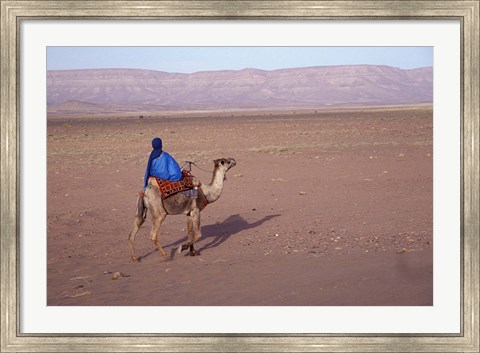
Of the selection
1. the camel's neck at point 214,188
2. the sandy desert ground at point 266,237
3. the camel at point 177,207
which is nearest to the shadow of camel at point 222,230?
the sandy desert ground at point 266,237

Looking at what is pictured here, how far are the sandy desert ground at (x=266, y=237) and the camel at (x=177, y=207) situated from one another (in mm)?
441

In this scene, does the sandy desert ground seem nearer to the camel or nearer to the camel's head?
the camel

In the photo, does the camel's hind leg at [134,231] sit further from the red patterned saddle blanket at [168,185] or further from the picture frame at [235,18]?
the picture frame at [235,18]

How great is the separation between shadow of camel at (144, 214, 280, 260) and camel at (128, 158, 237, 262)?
0.76 meters

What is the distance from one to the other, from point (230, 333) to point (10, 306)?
2813 mm

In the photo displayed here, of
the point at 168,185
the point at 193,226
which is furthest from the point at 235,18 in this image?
the point at 193,226

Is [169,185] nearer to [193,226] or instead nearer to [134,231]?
[193,226]

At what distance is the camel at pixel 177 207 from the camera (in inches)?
434

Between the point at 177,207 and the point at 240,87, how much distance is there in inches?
6485

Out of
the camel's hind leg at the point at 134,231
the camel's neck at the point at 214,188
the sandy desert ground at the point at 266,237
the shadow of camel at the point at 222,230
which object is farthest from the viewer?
the shadow of camel at the point at 222,230

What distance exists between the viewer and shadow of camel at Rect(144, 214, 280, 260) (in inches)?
497

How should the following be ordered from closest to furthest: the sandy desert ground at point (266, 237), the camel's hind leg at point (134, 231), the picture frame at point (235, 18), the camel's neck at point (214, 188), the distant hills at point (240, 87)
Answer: the picture frame at point (235, 18)
the sandy desert ground at point (266, 237)
the camel's hind leg at point (134, 231)
the camel's neck at point (214, 188)
the distant hills at point (240, 87)

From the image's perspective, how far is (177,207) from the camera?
36.9ft

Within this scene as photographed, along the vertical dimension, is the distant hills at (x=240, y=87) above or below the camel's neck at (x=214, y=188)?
above
